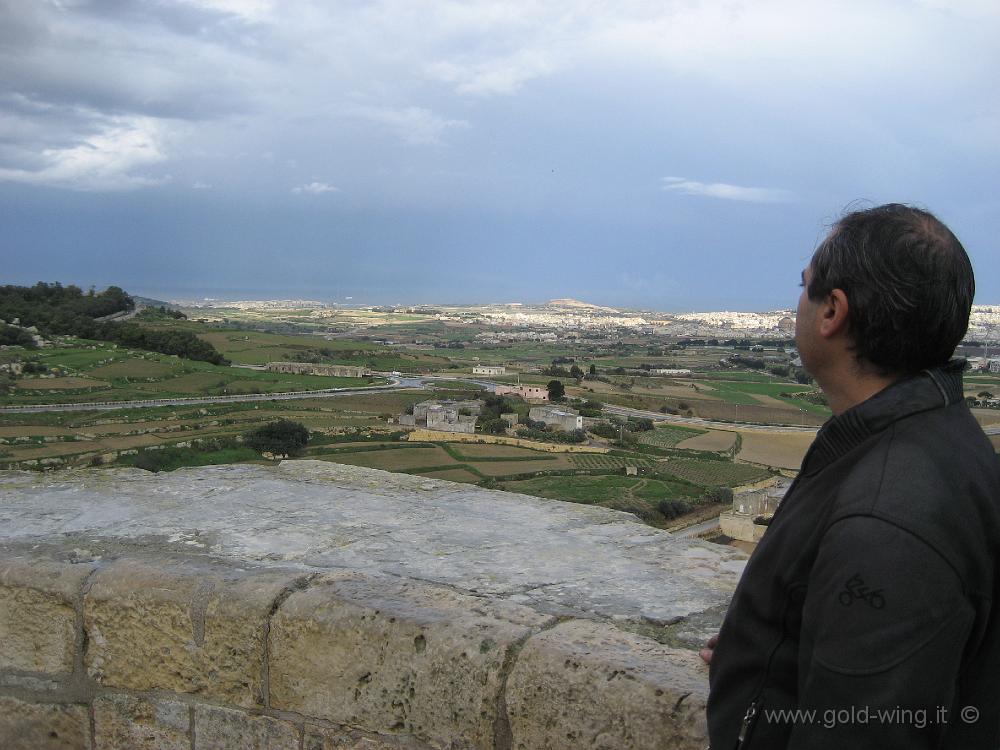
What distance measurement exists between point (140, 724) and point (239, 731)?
0.31 meters

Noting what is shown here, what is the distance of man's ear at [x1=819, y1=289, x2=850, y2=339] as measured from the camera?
1207 mm

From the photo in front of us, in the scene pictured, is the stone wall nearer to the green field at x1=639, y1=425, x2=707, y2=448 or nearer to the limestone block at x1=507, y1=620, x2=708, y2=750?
the limestone block at x1=507, y1=620, x2=708, y2=750

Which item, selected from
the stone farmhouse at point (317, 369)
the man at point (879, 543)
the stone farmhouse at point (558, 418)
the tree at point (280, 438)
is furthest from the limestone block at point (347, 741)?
the stone farmhouse at point (317, 369)

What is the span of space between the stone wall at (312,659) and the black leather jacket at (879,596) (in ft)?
1.34

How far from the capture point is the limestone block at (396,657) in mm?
1761

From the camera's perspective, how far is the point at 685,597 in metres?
2.17

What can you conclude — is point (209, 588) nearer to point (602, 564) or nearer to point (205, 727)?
point (205, 727)

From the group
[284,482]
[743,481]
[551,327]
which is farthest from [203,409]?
[551,327]

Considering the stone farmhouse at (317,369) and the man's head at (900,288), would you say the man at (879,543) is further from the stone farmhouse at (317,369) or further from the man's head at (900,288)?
the stone farmhouse at (317,369)

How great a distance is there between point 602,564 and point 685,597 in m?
0.34

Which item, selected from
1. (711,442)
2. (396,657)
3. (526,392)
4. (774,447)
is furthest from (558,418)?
(396,657)

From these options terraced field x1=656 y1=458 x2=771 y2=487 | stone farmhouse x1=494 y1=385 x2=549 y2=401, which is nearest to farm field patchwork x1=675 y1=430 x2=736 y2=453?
terraced field x1=656 y1=458 x2=771 y2=487

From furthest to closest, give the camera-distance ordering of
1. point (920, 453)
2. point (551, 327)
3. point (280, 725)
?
point (551, 327) < point (280, 725) < point (920, 453)

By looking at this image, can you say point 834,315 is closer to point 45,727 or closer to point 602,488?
point 45,727
